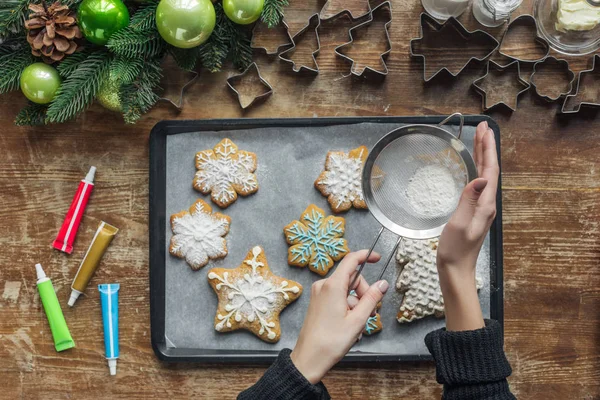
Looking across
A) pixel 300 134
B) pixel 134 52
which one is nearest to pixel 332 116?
pixel 300 134

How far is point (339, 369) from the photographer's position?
4.62ft

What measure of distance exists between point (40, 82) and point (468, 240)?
0.99m

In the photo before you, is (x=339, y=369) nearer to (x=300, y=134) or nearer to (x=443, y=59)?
(x=300, y=134)

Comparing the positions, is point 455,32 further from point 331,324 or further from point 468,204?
point 331,324

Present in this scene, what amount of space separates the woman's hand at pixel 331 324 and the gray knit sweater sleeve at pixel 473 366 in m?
0.18

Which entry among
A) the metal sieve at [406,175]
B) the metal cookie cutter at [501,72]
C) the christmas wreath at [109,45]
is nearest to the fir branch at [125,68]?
the christmas wreath at [109,45]

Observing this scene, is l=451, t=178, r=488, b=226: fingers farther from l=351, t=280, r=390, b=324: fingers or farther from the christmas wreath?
the christmas wreath

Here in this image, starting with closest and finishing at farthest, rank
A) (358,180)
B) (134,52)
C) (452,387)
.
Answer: (452,387), (134,52), (358,180)

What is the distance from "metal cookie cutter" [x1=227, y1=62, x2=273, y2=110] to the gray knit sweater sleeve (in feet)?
2.29

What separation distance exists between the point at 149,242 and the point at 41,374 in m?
0.44

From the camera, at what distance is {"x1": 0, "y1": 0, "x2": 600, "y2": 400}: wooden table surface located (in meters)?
1.40

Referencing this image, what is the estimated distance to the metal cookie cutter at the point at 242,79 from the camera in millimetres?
1397

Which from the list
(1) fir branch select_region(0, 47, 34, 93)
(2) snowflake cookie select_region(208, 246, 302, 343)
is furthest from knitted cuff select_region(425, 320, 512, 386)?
(1) fir branch select_region(0, 47, 34, 93)

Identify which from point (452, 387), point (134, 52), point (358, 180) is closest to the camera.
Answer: point (452, 387)
